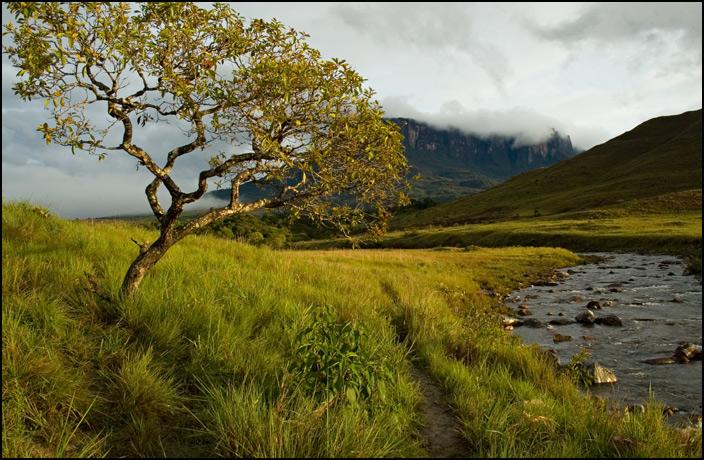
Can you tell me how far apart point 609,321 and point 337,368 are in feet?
54.0

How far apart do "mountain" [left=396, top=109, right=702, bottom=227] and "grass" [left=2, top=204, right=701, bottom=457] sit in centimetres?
9708

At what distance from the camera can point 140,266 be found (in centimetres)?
837

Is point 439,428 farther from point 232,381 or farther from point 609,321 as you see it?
point 609,321

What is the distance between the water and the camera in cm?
1077

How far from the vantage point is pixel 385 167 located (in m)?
9.01

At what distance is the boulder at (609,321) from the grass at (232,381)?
9.76 m

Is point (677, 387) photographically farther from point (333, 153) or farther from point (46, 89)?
point (46, 89)

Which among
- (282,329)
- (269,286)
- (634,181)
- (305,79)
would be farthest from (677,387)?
(634,181)

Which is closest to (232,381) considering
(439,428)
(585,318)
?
(439,428)

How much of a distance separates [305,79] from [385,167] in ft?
8.32

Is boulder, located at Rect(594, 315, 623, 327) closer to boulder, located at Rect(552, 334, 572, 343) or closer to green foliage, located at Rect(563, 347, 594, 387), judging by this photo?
boulder, located at Rect(552, 334, 572, 343)

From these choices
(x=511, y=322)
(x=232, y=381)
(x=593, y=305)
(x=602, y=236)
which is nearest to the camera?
(x=232, y=381)

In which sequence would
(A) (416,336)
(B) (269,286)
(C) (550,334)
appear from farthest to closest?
(C) (550,334), (B) (269,286), (A) (416,336)

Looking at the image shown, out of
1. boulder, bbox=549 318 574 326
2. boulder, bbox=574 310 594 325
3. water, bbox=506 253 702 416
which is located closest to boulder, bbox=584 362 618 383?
water, bbox=506 253 702 416
